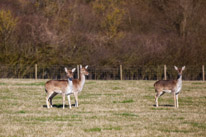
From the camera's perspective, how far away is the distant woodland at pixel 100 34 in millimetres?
42875

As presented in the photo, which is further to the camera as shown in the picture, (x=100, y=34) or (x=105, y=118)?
(x=100, y=34)

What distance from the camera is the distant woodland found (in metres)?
42.9

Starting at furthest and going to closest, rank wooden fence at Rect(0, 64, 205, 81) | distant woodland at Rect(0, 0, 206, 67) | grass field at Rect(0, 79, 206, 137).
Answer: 1. distant woodland at Rect(0, 0, 206, 67)
2. wooden fence at Rect(0, 64, 205, 81)
3. grass field at Rect(0, 79, 206, 137)

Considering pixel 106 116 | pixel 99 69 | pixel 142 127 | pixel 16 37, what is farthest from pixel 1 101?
pixel 16 37

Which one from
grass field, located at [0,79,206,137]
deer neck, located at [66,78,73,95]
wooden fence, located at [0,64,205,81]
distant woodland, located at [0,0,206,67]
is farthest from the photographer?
distant woodland, located at [0,0,206,67]

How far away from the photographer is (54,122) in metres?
12.5

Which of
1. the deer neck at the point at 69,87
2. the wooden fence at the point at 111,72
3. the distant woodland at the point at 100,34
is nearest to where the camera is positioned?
the deer neck at the point at 69,87

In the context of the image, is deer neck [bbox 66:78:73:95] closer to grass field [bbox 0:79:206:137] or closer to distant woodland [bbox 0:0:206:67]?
grass field [bbox 0:79:206:137]

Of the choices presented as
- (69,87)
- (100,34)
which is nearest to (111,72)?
(100,34)

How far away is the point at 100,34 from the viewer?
155 feet

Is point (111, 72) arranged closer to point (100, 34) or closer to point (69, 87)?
point (100, 34)

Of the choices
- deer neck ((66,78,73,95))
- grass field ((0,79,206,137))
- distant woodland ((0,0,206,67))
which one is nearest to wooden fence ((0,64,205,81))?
distant woodland ((0,0,206,67))

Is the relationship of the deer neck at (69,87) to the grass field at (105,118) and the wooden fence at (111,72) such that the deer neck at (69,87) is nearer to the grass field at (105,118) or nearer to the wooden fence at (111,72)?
the grass field at (105,118)

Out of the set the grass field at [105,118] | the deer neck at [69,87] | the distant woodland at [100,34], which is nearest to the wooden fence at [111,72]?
the distant woodland at [100,34]
